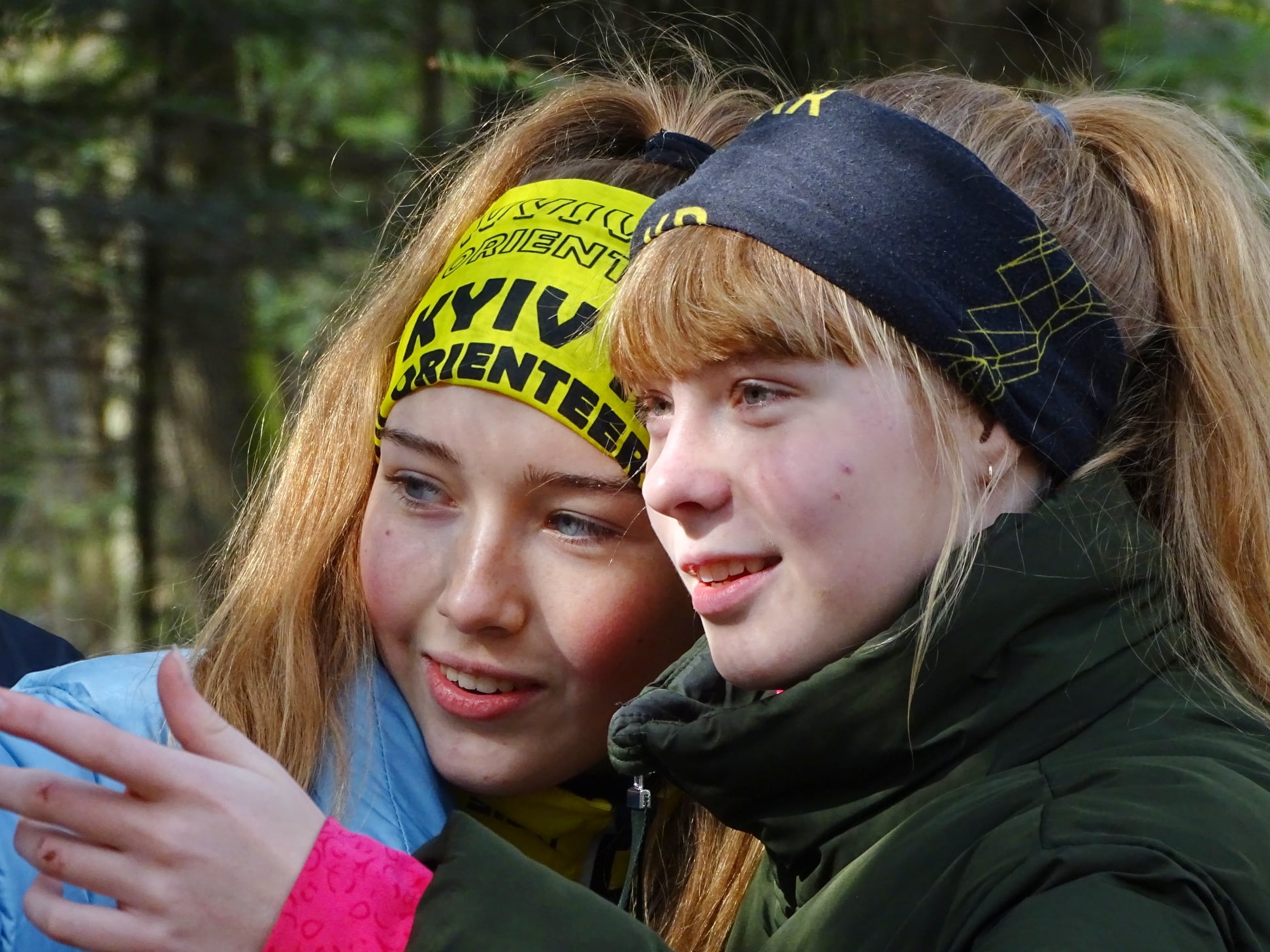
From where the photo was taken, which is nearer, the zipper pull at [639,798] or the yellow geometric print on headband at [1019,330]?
the yellow geometric print on headband at [1019,330]

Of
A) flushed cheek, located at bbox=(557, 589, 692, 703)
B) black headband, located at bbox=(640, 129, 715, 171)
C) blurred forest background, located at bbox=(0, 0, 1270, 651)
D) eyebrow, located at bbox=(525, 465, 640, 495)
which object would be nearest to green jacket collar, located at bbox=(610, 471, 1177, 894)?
flushed cheek, located at bbox=(557, 589, 692, 703)

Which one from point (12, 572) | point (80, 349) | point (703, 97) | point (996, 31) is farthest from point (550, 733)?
point (12, 572)

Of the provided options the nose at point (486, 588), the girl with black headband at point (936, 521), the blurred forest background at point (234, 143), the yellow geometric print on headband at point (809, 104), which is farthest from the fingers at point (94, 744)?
the blurred forest background at point (234, 143)

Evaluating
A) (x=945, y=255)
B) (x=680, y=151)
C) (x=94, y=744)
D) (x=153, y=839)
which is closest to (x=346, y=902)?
(x=153, y=839)

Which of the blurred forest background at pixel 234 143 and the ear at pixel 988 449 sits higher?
the blurred forest background at pixel 234 143

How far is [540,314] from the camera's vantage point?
7.77 ft

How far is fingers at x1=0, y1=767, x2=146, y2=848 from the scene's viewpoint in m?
1.39

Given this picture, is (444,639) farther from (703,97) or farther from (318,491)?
(703,97)

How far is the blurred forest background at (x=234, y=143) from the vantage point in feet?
11.6

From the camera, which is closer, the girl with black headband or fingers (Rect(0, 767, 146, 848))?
fingers (Rect(0, 767, 146, 848))

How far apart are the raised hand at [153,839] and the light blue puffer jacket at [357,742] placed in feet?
1.99

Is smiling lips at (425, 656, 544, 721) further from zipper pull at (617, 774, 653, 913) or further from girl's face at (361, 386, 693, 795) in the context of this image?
zipper pull at (617, 774, 653, 913)

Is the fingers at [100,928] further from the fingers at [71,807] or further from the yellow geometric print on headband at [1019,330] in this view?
the yellow geometric print on headband at [1019,330]

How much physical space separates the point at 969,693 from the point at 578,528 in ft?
2.75
